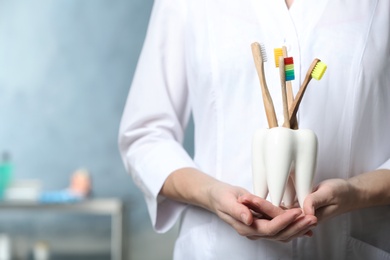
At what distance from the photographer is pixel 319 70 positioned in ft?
2.66

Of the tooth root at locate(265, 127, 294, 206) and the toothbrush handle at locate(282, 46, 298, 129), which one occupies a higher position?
the toothbrush handle at locate(282, 46, 298, 129)

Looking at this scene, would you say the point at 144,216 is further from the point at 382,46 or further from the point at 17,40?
the point at 382,46

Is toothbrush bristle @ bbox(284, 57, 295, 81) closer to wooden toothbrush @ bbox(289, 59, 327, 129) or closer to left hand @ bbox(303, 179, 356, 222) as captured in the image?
wooden toothbrush @ bbox(289, 59, 327, 129)

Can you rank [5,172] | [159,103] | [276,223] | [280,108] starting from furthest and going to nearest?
1. [5,172]
2. [159,103]
3. [280,108]
4. [276,223]

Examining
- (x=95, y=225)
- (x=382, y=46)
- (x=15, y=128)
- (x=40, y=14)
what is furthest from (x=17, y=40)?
(x=382, y=46)

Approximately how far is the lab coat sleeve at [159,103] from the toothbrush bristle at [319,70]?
0.26m

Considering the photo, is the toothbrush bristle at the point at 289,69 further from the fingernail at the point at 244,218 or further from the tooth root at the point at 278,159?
the fingernail at the point at 244,218

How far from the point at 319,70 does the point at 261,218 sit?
18 centimetres

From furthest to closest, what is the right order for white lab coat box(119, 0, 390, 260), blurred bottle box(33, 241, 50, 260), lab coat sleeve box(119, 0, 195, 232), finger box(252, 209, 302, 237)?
blurred bottle box(33, 241, 50, 260) → lab coat sleeve box(119, 0, 195, 232) → white lab coat box(119, 0, 390, 260) → finger box(252, 209, 302, 237)

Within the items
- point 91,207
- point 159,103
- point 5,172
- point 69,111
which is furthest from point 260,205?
point 69,111

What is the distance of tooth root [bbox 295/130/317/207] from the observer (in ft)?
2.65

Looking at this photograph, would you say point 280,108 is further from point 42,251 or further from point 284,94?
point 42,251

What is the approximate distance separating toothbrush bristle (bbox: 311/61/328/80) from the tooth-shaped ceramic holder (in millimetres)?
61

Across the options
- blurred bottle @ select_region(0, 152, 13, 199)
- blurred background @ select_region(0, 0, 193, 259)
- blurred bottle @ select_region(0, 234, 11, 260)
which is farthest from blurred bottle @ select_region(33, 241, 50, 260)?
blurred bottle @ select_region(0, 152, 13, 199)
